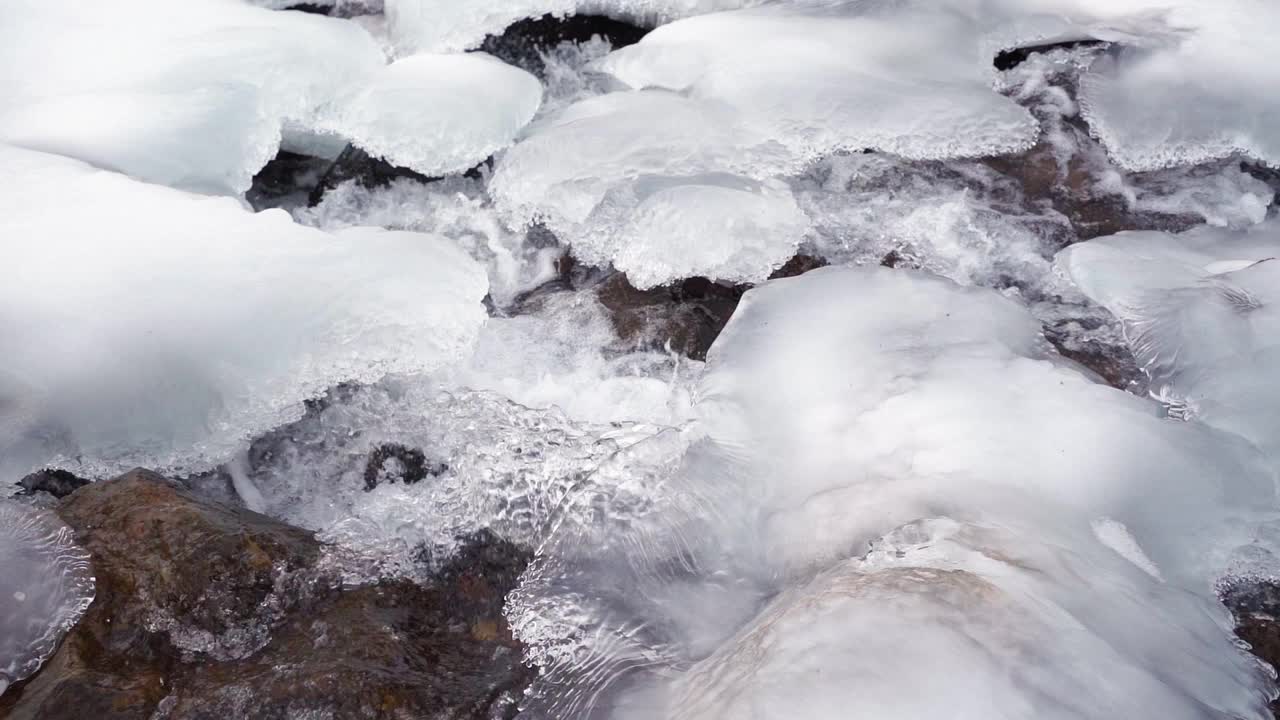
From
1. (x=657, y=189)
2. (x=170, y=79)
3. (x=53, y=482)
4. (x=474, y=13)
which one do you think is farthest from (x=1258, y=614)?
(x=170, y=79)

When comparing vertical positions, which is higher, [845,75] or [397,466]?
[845,75]

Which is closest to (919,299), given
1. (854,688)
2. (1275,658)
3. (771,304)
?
(771,304)

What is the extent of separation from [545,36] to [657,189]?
60.9 inches

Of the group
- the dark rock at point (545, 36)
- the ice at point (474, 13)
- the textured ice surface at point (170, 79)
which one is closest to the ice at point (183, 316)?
the textured ice surface at point (170, 79)

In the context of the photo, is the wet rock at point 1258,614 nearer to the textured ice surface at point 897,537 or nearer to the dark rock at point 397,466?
the textured ice surface at point 897,537

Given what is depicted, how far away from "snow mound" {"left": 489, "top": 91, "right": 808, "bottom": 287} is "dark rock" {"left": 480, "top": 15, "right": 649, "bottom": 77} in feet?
2.37

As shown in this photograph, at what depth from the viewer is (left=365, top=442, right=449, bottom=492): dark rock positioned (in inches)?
113

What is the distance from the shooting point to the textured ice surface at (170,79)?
138 inches

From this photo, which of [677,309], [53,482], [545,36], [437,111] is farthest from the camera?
Answer: [545,36]

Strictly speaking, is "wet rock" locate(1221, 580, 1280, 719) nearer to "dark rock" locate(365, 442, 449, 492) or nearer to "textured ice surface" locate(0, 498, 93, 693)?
"dark rock" locate(365, 442, 449, 492)

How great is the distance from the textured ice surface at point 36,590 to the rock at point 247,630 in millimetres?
33

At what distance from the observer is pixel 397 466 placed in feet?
9.55

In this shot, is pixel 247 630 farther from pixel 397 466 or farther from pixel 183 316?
pixel 183 316

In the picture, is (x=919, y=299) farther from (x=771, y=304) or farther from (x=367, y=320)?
(x=367, y=320)
